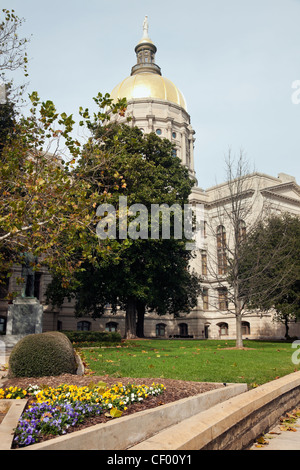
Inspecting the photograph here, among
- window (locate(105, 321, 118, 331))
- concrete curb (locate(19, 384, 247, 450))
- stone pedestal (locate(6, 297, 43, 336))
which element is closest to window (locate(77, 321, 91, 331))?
window (locate(105, 321, 118, 331))

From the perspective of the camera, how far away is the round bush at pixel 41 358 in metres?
8.48

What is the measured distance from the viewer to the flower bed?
4152mm

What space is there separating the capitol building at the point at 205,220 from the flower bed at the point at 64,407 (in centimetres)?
2126

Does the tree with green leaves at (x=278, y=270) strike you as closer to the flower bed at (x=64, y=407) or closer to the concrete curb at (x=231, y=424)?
the concrete curb at (x=231, y=424)

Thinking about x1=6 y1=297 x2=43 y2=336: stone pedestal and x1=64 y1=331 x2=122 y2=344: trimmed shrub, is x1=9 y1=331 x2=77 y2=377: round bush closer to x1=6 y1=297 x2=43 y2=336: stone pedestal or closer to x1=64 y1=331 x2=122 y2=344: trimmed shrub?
x1=6 y1=297 x2=43 y2=336: stone pedestal

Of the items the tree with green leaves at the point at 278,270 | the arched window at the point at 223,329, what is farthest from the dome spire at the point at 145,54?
the tree with green leaves at the point at 278,270

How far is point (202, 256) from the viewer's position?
2012 inches

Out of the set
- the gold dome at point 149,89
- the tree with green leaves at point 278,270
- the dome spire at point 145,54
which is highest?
the dome spire at point 145,54

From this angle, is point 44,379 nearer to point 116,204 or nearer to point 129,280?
point 116,204

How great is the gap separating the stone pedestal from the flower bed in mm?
11049

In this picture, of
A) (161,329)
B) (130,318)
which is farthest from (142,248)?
(161,329)

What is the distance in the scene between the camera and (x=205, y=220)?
36125 millimetres
